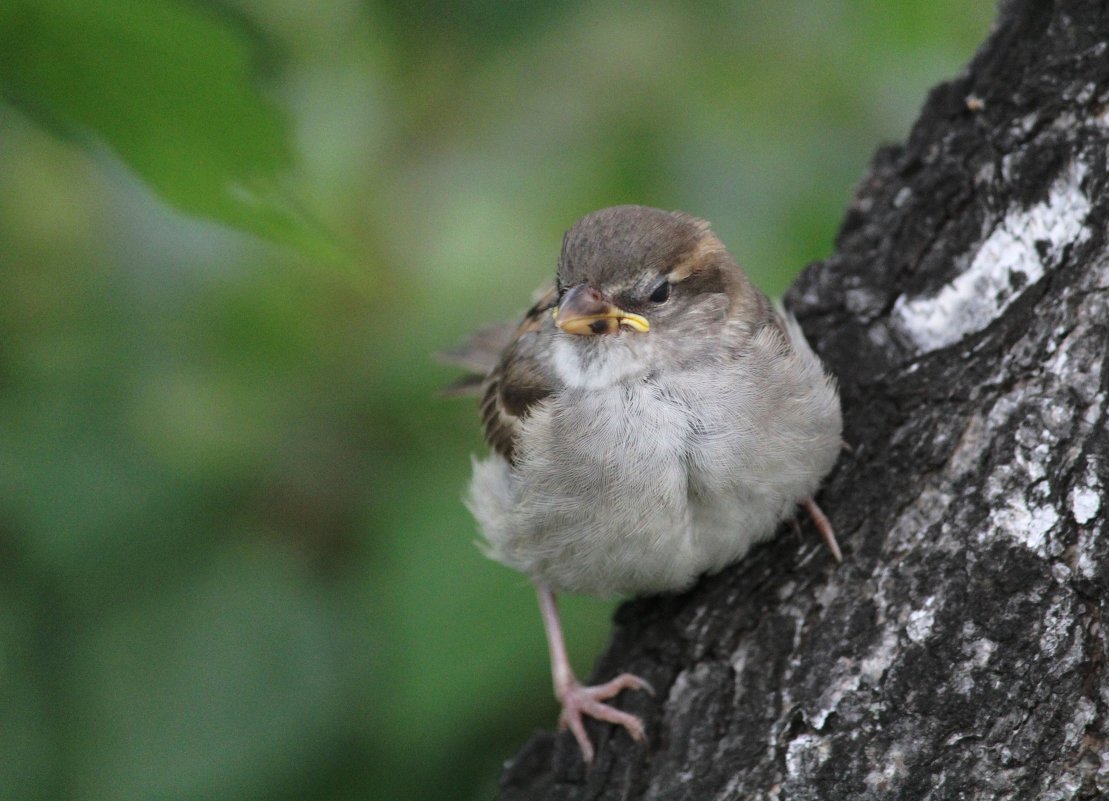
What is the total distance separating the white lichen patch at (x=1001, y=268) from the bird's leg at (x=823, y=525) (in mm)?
360

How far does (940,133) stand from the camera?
230 cm

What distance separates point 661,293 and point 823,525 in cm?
61

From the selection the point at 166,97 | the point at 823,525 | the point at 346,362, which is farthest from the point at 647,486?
the point at 346,362

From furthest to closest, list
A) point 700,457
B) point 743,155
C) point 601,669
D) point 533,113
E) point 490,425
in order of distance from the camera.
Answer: point 533,113
point 743,155
point 490,425
point 601,669
point 700,457

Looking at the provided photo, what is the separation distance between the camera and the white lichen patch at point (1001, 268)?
1988 millimetres

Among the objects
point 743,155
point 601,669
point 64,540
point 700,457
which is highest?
point 743,155

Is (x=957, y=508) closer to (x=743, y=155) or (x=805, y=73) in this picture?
(x=743, y=155)

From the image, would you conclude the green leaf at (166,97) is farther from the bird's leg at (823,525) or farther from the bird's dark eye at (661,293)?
the bird's leg at (823,525)

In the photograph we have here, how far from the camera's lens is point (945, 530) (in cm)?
194

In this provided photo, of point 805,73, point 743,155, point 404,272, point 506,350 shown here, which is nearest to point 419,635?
point 506,350

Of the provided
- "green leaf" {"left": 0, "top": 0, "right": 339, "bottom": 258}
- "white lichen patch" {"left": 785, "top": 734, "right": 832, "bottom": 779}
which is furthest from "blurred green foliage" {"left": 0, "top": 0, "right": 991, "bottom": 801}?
"white lichen patch" {"left": 785, "top": 734, "right": 832, "bottom": 779}

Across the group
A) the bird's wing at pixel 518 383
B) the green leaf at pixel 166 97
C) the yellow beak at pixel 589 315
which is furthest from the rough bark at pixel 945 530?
the green leaf at pixel 166 97

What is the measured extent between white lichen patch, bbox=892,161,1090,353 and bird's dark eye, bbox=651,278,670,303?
0.47 m

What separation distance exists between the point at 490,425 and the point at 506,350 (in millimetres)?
189
